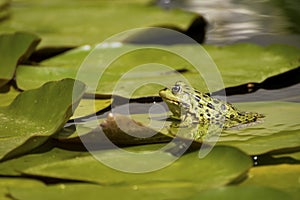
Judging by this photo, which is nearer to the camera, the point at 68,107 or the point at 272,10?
the point at 68,107

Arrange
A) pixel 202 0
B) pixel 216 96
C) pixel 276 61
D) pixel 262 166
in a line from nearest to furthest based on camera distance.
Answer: pixel 262 166 < pixel 216 96 < pixel 276 61 < pixel 202 0

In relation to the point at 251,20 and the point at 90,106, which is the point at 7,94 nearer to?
the point at 90,106

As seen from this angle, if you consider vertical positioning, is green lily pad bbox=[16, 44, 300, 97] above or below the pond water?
above

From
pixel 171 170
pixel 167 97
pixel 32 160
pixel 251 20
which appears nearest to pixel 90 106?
pixel 167 97

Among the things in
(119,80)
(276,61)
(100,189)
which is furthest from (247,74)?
(100,189)

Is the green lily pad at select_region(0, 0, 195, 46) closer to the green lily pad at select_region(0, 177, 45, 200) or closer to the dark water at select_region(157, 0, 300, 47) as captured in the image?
the dark water at select_region(157, 0, 300, 47)

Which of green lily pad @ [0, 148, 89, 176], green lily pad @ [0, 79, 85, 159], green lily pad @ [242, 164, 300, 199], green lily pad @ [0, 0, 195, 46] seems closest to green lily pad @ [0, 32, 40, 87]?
green lily pad @ [0, 0, 195, 46]

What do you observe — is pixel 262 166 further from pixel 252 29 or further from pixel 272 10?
pixel 272 10
